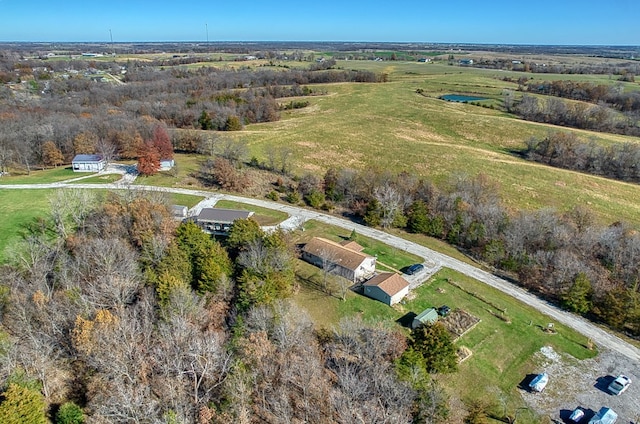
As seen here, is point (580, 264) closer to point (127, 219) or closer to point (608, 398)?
point (608, 398)

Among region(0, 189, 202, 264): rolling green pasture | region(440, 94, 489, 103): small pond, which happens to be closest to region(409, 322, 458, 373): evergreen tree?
region(0, 189, 202, 264): rolling green pasture

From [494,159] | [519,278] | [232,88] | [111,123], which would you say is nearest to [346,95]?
[232,88]

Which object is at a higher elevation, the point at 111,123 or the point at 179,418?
the point at 111,123

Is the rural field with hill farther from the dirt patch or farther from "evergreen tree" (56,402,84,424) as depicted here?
"evergreen tree" (56,402,84,424)

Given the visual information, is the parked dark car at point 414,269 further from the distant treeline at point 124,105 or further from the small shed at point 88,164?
the small shed at point 88,164

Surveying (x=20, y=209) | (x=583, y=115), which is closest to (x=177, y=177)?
(x=20, y=209)

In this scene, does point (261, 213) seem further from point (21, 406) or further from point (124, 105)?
point (124, 105)
